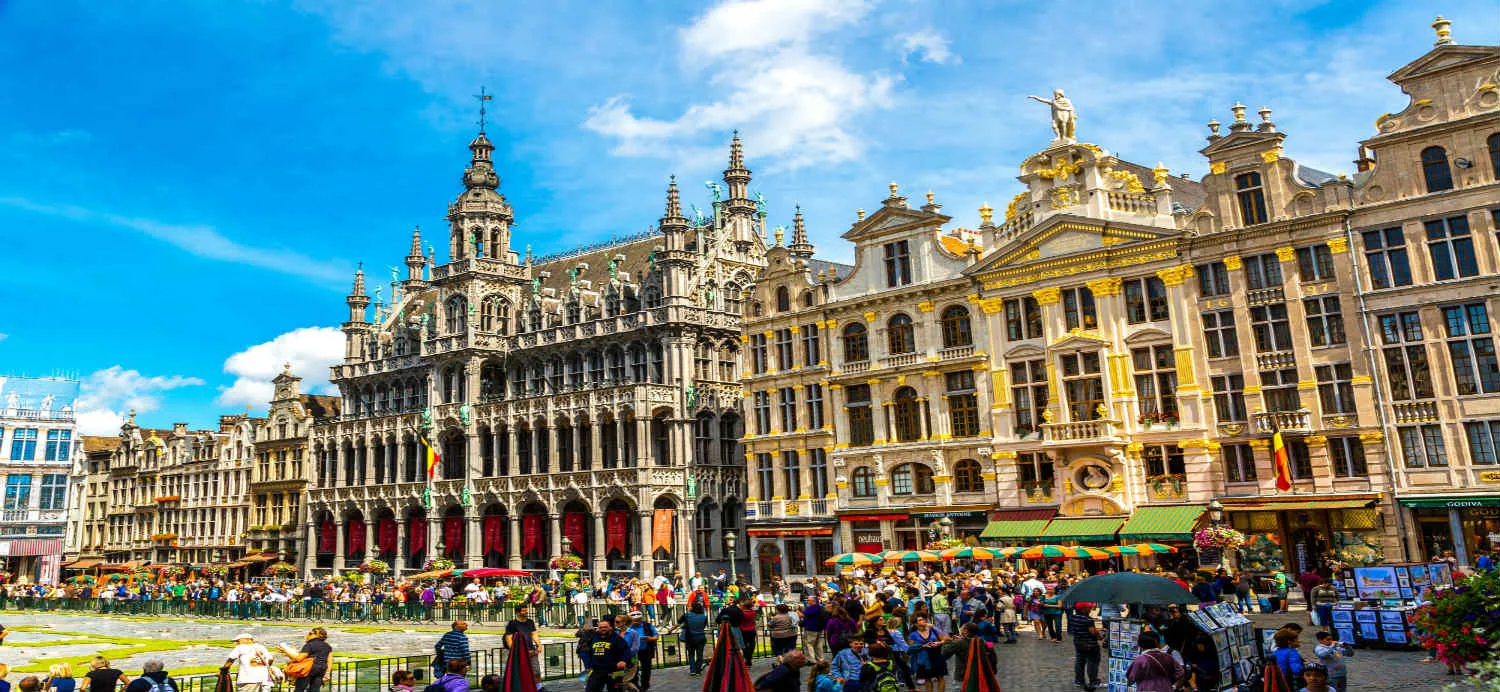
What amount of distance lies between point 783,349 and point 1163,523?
61.7ft

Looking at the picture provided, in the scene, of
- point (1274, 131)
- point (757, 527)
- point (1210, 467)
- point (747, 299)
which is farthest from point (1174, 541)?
point (747, 299)

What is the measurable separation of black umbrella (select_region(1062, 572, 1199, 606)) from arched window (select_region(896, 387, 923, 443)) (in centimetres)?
2683

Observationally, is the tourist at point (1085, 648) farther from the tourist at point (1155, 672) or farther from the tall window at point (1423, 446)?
the tall window at point (1423, 446)

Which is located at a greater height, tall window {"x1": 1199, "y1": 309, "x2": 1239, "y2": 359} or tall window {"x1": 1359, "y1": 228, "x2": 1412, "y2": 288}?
tall window {"x1": 1359, "y1": 228, "x2": 1412, "y2": 288}

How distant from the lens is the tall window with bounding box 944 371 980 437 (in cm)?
4397

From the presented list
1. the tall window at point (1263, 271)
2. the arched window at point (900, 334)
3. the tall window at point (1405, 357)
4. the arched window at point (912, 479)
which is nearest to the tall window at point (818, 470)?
the arched window at point (912, 479)

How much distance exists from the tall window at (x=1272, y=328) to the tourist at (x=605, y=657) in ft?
94.5

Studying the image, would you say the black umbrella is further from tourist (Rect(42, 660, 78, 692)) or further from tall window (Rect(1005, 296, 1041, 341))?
tall window (Rect(1005, 296, 1041, 341))

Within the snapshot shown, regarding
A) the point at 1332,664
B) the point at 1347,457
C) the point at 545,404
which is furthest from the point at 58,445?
the point at 1332,664

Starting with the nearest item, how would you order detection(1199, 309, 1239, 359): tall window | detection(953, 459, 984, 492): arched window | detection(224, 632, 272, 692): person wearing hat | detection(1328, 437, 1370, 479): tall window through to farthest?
detection(224, 632, 272, 692): person wearing hat, detection(1328, 437, 1370, 479): tall window, detection(1199, 309, 1239, 359): tall window, detection(953, 459, 984, 492): arched window

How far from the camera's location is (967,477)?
43.9m

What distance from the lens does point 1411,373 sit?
1390 inches

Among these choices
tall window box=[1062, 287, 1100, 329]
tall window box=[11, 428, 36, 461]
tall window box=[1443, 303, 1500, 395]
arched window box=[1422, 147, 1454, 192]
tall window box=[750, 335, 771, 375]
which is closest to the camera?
tall window box=[1443, 303, 1500, 395]

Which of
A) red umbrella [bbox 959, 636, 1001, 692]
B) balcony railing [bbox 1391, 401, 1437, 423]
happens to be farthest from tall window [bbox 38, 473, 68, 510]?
red umbrella [bbox 959, 636, 1001, 692]
